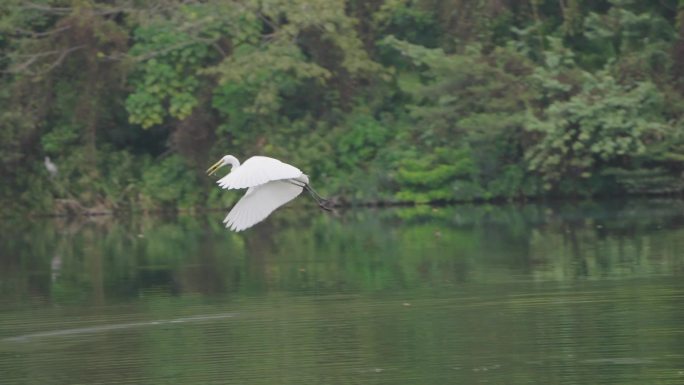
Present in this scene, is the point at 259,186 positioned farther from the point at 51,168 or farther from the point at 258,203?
the point at 51,168

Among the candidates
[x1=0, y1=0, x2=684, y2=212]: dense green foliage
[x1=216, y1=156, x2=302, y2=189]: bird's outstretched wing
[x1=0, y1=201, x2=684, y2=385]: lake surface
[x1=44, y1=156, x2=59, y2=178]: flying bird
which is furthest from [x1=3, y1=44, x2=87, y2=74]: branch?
[x1=216, y1=156, x2=302, y2=189]: bird's outstretched wing

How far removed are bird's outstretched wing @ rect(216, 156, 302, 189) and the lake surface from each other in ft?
4.44

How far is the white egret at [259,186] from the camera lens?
1282 cm

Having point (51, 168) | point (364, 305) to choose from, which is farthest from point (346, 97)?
point (364, 305)

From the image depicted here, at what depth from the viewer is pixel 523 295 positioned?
14.6 meters

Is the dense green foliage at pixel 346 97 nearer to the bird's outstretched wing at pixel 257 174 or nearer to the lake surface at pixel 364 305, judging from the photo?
the lake surface at pixel 364 305

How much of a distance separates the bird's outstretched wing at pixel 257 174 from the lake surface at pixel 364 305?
1.35 meters

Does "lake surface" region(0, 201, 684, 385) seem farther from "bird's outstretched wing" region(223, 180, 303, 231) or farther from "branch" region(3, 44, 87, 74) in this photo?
"branch" region(3, 44, 87, 74)

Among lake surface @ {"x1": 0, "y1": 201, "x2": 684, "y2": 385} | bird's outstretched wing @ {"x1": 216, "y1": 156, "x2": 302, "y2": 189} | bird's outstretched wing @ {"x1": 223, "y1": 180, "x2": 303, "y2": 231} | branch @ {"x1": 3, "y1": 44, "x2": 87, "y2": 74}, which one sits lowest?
lake surface @ {"x1": 0, "y1": 201, "x2": 684, "y2": 385}

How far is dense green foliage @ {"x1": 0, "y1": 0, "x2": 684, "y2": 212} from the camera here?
28.1 metres

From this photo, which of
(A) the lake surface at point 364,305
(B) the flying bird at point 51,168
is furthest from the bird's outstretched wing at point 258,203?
(B) the flying bird at point 51,168

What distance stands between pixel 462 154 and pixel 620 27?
Answer: 13.7ft

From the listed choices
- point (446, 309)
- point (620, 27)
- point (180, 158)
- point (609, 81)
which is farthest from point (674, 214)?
point (180, 158)

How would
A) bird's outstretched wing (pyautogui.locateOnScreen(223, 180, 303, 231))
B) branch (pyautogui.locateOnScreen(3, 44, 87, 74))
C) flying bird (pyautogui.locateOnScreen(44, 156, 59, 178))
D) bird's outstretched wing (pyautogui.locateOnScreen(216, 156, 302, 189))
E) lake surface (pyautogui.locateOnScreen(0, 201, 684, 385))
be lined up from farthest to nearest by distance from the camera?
flying bird (pyautogui.locateOnScreen(44, 156, 59, 178)), branch (pyautogui.locateOnScreen(3, 44, 87, 74)), bird's outstretched wing (pyautogui.locateOnScreen(223, 180, 303, 231)), bird's outstretched wing (pyautogui.locateOnScreen(216, 156, 302, 189)), lake surface (pyautogui.locateOnScreen(0, 201, 684, 385))
